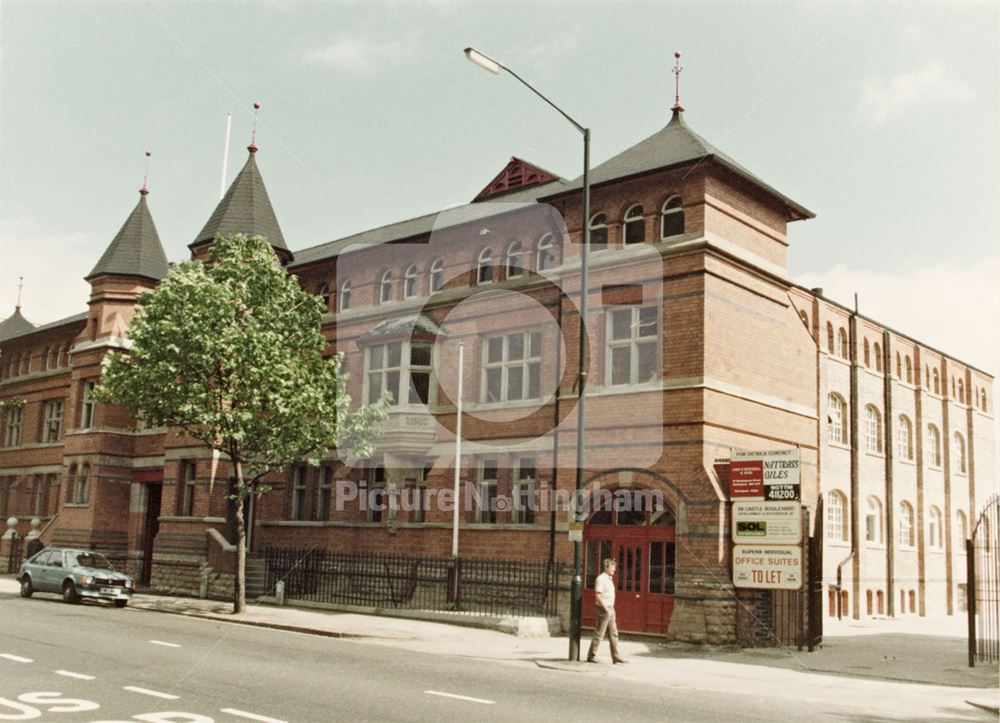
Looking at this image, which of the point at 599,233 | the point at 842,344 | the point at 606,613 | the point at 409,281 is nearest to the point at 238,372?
the point at 409,281

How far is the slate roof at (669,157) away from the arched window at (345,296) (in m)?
9.44

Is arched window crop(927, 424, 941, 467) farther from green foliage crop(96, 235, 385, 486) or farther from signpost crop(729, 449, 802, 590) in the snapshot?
green foliage crop(96, 235, 385, 486)

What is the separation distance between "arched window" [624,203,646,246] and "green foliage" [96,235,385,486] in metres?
7.92

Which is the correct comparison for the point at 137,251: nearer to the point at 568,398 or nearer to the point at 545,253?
the point at 545,253

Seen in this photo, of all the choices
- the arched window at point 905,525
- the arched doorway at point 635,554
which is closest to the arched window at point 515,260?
the arched doorway at point 635,554

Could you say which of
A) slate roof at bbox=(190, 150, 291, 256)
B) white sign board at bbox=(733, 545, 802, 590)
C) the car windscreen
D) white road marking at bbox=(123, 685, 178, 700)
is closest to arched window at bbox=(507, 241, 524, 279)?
white sign board at bbox=(733, 545, 802, 590)

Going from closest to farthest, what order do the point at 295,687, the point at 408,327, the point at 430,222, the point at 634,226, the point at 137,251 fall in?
the point at 295,687, the point at 634,226, the point at 408,327, the point at 430,222, the point at 137,251

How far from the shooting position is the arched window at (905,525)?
1555 inches

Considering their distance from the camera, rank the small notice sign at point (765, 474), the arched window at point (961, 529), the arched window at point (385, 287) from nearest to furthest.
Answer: the small notice sign at point (765, 474) < the arched window at point (385, 287) < the arched window at point (961, 529)

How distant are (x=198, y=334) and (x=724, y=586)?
13863mm

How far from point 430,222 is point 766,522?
48.2 ft

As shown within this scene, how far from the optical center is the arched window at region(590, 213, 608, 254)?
24.7 meters

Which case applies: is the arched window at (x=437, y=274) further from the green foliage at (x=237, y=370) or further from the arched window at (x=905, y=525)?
the arched window at (x=905, y=525)

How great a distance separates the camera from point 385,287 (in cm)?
3073
